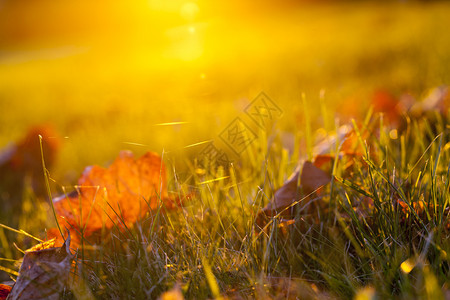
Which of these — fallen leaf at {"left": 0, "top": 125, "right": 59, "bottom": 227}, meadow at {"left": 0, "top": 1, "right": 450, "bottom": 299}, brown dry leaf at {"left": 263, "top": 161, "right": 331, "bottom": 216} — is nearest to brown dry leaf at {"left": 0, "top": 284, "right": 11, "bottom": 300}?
meadow at {"left": 0, "top": 1, "right": 450, "bottom": 299}

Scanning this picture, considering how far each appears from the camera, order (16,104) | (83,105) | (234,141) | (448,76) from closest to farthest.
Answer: (234,141), (448,76), (83,105), (16,104)

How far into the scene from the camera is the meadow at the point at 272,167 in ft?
3.31

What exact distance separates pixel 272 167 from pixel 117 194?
57 centimetres

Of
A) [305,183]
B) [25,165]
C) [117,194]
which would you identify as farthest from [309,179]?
[25,165]

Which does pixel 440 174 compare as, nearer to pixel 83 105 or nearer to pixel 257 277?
pixel 257 277

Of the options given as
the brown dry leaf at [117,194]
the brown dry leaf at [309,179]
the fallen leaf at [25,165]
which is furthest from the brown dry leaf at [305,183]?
the fallen leaf at [25,165]

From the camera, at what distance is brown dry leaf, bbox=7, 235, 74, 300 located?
38.9 inches

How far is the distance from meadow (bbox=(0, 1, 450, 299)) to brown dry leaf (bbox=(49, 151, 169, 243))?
0.05 m

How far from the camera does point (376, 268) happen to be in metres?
1.01

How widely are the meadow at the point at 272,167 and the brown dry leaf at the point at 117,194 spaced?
5cm

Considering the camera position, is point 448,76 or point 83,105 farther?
point 83,105

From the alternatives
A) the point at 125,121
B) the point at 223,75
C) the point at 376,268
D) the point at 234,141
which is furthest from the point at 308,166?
the point at 223,75

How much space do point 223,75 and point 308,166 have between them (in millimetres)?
3671

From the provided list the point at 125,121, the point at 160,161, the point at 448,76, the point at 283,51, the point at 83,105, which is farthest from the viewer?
the point at 283,51
